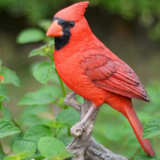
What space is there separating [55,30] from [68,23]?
0.20 feet

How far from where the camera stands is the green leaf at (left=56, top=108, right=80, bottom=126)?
4.95 ft

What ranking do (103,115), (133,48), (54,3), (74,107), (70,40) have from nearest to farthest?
(70,40), (74,107), (103,115), (54,3), (133,48)

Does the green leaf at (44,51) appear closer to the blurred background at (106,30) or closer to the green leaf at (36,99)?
the green leaf at (36,99)

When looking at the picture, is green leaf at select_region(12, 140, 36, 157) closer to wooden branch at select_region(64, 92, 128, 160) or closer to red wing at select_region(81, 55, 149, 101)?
wooden branch at select_region(64, 92, 128, 160)

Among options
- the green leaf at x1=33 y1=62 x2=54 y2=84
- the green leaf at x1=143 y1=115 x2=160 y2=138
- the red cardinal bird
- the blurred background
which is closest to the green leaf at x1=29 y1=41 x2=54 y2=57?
the green leaf at x1=33 y1=62 x2=54 y2=84

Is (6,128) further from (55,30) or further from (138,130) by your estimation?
(138,130)

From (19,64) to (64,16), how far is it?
3.45 meters

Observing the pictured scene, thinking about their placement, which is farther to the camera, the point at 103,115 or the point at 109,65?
the point at 103,115

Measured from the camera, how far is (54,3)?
180 inches

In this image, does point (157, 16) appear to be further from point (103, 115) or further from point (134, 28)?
point (103, 115)

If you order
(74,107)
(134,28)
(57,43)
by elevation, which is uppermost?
(57,43)

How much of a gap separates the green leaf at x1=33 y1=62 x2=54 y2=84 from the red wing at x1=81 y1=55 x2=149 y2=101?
17 cm

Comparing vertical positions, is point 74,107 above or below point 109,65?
below

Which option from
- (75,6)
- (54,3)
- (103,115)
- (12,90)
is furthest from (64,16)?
(54,3)
